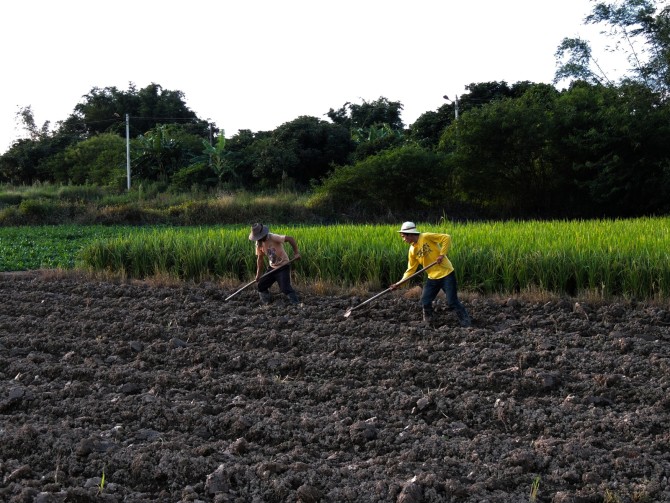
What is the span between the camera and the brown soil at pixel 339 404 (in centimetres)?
412

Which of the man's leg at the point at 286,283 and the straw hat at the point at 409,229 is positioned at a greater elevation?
the straw hat at the point at 409,229

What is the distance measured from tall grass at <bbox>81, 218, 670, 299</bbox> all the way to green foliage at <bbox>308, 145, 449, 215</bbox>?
11002 millimetres

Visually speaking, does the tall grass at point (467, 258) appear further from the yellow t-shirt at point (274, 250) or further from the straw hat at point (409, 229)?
the straw hat at point (409, 229)

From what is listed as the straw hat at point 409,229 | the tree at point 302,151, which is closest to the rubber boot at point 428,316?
the straw hat at point 409,229

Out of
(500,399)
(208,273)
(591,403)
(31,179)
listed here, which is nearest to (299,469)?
(500,399)

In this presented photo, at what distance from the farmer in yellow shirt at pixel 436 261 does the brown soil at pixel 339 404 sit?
0.24m

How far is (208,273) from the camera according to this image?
10.9 m

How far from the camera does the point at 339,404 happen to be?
5.45 meters

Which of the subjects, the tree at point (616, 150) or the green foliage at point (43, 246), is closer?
the green foliage at point (43, 246)

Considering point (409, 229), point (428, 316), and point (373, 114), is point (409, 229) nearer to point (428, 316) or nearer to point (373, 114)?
point (428, 316)

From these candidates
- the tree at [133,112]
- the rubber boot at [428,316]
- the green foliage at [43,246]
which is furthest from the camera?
the tree at [133,112]

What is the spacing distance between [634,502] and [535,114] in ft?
65.6

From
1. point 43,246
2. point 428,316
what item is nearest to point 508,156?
point 43,246

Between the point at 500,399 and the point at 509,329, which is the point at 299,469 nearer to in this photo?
the point at 500,399
